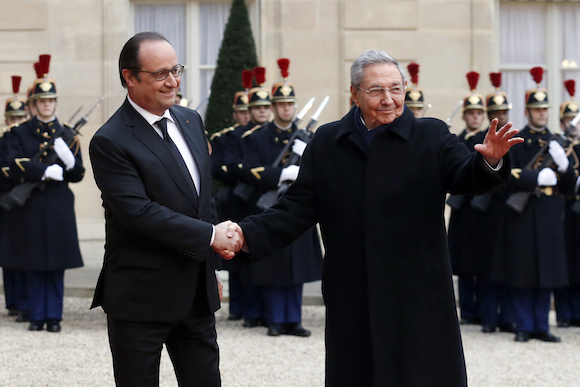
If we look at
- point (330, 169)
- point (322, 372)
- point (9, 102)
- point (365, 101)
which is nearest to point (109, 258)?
point (330, 169)

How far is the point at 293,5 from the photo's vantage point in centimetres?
1097

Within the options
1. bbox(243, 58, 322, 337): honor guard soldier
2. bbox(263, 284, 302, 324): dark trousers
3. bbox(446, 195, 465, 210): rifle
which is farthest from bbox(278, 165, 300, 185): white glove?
bbox(446, 195, 465, 210): rifle

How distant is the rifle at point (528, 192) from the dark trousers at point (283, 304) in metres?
1.93

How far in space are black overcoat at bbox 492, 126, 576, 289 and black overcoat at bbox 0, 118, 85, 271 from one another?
364cm

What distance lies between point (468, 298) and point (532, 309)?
0.92m

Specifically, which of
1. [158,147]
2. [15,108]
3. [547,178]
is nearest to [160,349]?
[158,147]

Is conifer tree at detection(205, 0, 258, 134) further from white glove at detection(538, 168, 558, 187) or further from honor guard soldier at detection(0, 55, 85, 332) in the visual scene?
white glove at detection(538, 168, 558, 187)

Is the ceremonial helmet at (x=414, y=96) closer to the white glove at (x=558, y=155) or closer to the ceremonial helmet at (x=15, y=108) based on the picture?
the white glove at (x=558, y=155)

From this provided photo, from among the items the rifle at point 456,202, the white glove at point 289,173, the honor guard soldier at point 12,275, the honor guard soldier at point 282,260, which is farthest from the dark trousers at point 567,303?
the honor guard soldier at point 12,275

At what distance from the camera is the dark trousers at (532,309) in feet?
23.7

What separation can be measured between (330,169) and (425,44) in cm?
789

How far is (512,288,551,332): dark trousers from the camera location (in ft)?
23.7

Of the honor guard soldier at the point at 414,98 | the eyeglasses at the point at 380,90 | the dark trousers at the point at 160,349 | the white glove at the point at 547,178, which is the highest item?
the honor guard soldier at the point at 414,98

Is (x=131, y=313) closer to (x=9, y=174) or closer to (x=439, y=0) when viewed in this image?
(x=9, y=174)
